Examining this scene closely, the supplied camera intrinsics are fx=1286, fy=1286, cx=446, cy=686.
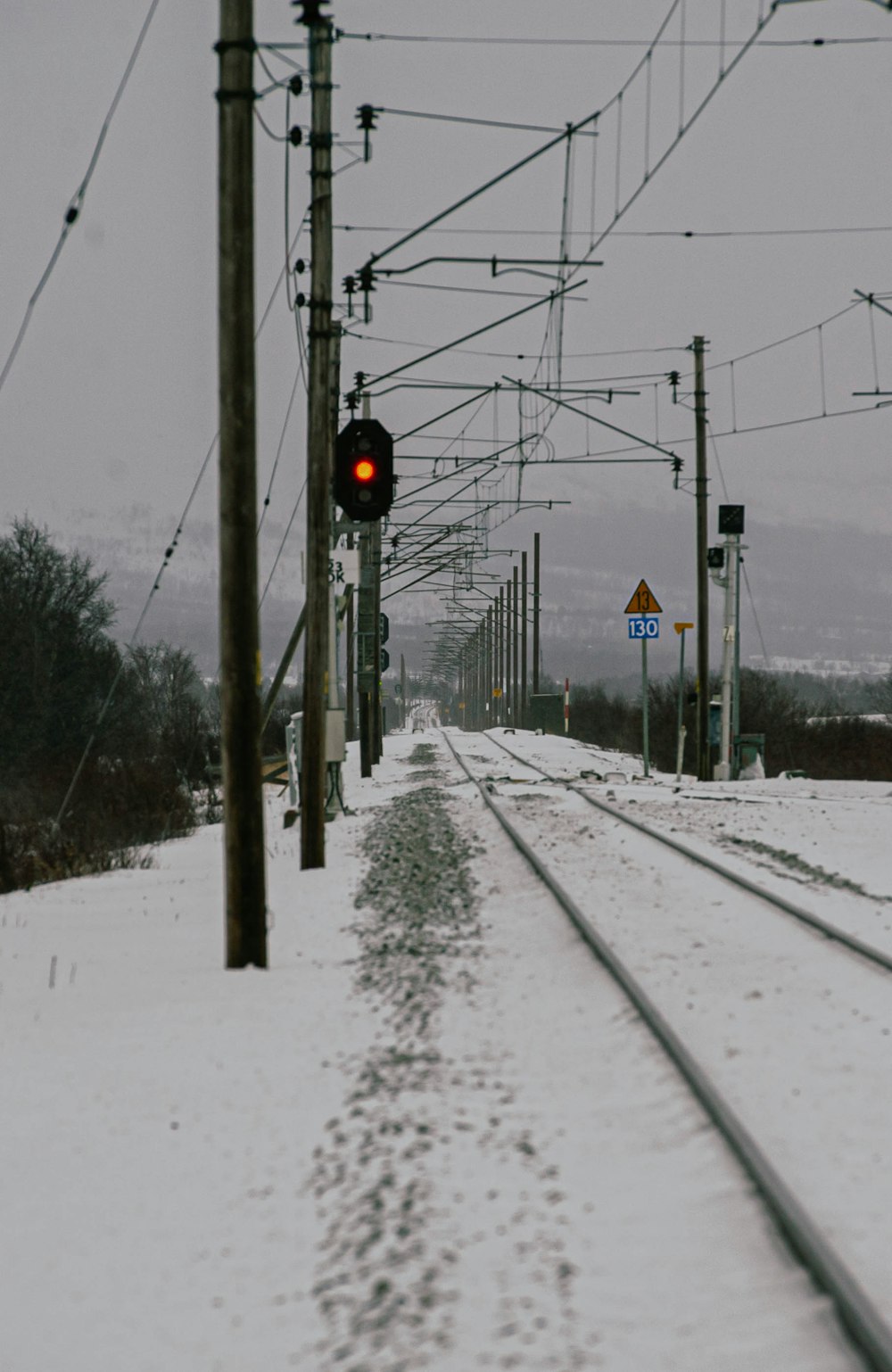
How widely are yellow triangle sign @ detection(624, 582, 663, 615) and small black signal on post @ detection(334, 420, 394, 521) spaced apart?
11.0 metres

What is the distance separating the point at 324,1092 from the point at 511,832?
28.9 feet

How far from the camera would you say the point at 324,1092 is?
17.8 ft

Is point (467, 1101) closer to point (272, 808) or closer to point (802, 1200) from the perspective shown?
point (802, 1200)

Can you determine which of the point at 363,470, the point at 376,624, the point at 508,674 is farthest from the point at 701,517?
the point at 508,674

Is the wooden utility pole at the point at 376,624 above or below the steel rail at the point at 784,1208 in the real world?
above

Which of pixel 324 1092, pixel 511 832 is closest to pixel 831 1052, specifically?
pixel 324 1092

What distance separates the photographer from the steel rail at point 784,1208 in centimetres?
320

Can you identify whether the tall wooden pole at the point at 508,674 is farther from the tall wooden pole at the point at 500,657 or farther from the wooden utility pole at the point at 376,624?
the wooden utility pole at the point at 376,624

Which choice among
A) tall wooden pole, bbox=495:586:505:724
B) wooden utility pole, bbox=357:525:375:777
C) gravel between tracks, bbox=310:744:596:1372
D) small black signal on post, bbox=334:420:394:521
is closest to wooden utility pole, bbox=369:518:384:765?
wooden utility pole, bbox=357:525:375:777

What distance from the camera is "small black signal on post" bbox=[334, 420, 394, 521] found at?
12.9 meters

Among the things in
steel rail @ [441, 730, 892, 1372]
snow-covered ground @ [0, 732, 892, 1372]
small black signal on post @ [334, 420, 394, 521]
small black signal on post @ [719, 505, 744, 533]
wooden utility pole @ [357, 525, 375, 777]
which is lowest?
snow-covered ground @ [0, 732, 892, 1372]

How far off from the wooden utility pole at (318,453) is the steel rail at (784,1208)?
5702 millimetres

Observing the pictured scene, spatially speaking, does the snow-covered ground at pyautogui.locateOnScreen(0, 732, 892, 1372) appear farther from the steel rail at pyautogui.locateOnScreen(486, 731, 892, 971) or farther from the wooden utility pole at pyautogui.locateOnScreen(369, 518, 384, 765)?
the wooden utility pole at pyautogui.locateOnScreen(369, 518, 384, 765)

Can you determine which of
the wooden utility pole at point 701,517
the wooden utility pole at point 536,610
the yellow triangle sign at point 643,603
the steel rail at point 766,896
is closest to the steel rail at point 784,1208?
the steel rail at point 766,896
